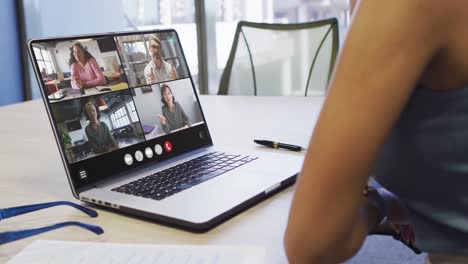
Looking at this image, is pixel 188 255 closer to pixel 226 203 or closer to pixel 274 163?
pixel 226 203

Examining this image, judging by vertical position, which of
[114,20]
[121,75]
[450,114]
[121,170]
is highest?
[450,114]

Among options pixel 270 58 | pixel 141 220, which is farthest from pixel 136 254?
pixel 270 58

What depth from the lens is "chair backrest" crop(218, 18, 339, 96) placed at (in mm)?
2342

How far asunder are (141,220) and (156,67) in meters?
0.36

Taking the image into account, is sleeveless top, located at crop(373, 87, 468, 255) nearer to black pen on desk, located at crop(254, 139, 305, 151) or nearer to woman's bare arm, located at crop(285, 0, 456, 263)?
woman's bare arm, located at crop(285, 0, 456, 263)

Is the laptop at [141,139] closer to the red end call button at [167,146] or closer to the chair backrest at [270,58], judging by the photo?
the red end call button at [167,146]

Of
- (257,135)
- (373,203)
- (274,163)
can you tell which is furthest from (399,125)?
(257,135)

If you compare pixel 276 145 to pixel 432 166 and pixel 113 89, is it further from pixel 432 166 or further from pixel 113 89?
pixel 432 166

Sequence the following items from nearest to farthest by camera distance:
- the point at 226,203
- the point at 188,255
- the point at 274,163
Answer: the point at 188,255 → the point at 226,203 → the point at 274,163

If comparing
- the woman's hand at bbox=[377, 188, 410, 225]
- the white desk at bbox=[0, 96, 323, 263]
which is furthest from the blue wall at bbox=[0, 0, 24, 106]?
the woman's hand at bbox=[377, 188, 410, 225]

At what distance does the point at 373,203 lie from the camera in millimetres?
751

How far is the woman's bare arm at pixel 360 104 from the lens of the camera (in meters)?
0.48

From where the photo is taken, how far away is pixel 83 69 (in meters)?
0.98

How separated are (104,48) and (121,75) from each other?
0.18ft
